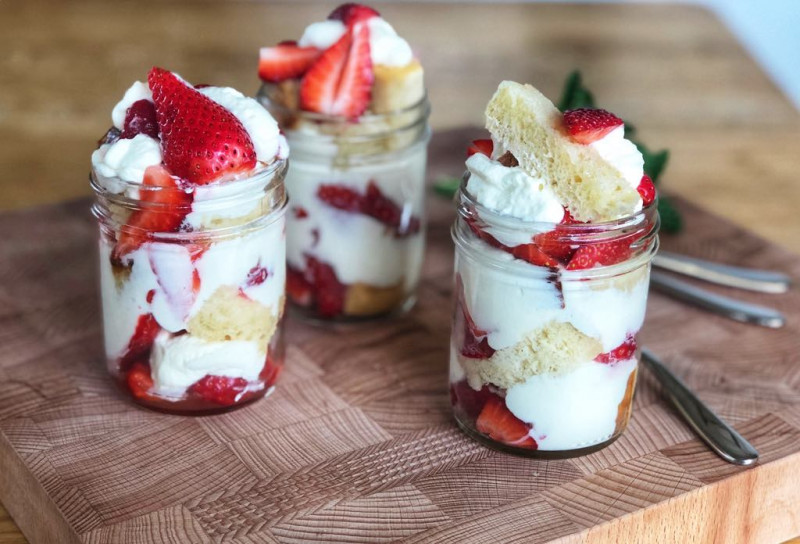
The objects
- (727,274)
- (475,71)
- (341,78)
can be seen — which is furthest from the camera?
(475,71)

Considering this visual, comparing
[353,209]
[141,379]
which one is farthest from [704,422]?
[141,379]

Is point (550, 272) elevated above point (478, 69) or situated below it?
above

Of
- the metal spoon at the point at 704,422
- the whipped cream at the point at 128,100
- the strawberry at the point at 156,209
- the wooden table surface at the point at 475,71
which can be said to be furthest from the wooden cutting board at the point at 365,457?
the wooden table surface at the point at 475,71

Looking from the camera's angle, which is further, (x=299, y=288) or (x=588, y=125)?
(x=299, y=288)

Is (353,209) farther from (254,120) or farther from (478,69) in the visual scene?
(478,69)

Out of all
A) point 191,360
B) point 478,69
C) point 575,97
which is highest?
point 575,97

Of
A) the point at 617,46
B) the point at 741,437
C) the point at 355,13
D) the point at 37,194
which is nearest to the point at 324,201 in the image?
the point at 355,13

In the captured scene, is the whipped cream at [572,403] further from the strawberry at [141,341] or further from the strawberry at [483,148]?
the strawberry at [141,341]

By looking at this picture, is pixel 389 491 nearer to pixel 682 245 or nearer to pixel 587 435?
pixel 587 435
